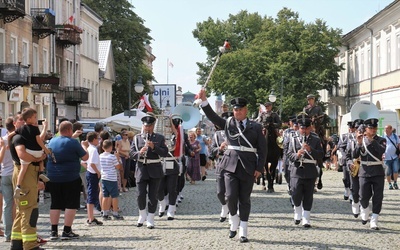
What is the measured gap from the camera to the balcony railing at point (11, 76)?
34.7 metres

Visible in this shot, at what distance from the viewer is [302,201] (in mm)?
14039

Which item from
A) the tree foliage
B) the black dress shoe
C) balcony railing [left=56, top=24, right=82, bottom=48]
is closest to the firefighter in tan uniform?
the black dress shoe


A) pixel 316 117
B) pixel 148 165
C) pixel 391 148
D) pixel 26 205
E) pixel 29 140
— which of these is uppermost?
pixel 316 117

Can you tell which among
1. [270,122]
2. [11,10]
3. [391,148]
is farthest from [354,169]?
[11,10]

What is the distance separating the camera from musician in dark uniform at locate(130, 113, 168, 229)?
14.0 meters

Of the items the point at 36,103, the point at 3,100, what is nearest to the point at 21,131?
the point at 3,100

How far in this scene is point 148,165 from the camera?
1407 centimetres

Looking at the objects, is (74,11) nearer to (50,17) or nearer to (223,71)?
(50,17)

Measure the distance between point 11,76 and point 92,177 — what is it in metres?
21.1

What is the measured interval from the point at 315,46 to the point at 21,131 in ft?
188

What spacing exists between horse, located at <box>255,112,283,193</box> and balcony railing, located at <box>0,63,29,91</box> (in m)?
16.8

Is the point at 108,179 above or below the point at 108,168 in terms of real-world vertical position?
below

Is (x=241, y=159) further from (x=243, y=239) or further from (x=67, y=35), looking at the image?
(x=67, y=35)

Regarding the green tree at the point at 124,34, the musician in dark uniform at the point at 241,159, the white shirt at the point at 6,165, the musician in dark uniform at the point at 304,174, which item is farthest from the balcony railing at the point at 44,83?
the musician in dark uniform at the point at 241,159
